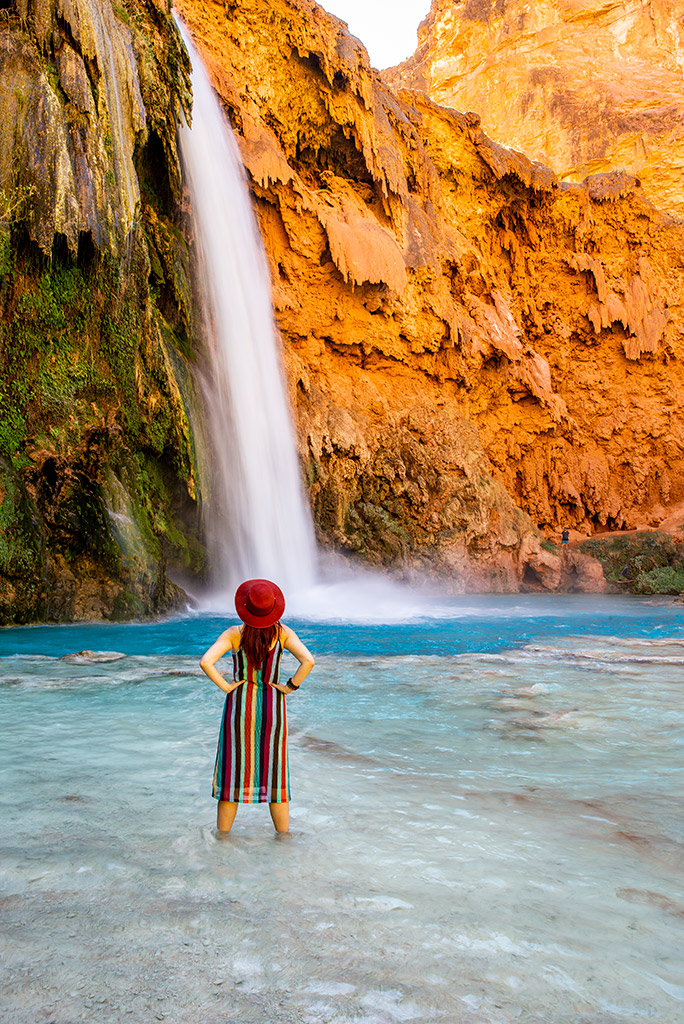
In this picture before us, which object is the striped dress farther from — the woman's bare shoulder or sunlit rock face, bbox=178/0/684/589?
sunlit rock face, bbox=178/0/684/589

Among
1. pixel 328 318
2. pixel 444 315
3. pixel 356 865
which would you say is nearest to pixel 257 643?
pixel 356 865

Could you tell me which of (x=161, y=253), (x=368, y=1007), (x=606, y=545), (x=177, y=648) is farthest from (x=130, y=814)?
(x=606, y=545)

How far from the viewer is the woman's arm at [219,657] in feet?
9.04

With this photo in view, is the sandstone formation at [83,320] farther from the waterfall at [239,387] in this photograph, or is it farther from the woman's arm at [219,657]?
the woman's arm at [219,657]

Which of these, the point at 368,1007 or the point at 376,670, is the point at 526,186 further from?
the point at 368,1007

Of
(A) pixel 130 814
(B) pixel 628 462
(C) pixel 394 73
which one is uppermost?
(C) pixel 394 73

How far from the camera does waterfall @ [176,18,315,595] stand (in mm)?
14523

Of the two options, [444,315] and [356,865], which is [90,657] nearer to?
[356,865]

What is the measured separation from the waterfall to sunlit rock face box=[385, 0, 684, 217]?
24.3 meters

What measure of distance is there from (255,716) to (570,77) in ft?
156

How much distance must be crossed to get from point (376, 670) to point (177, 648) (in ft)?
8.42

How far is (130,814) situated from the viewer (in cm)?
303

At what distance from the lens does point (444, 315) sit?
67.5 feet

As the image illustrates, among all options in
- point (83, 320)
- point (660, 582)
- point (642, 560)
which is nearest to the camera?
point (83, 320)
